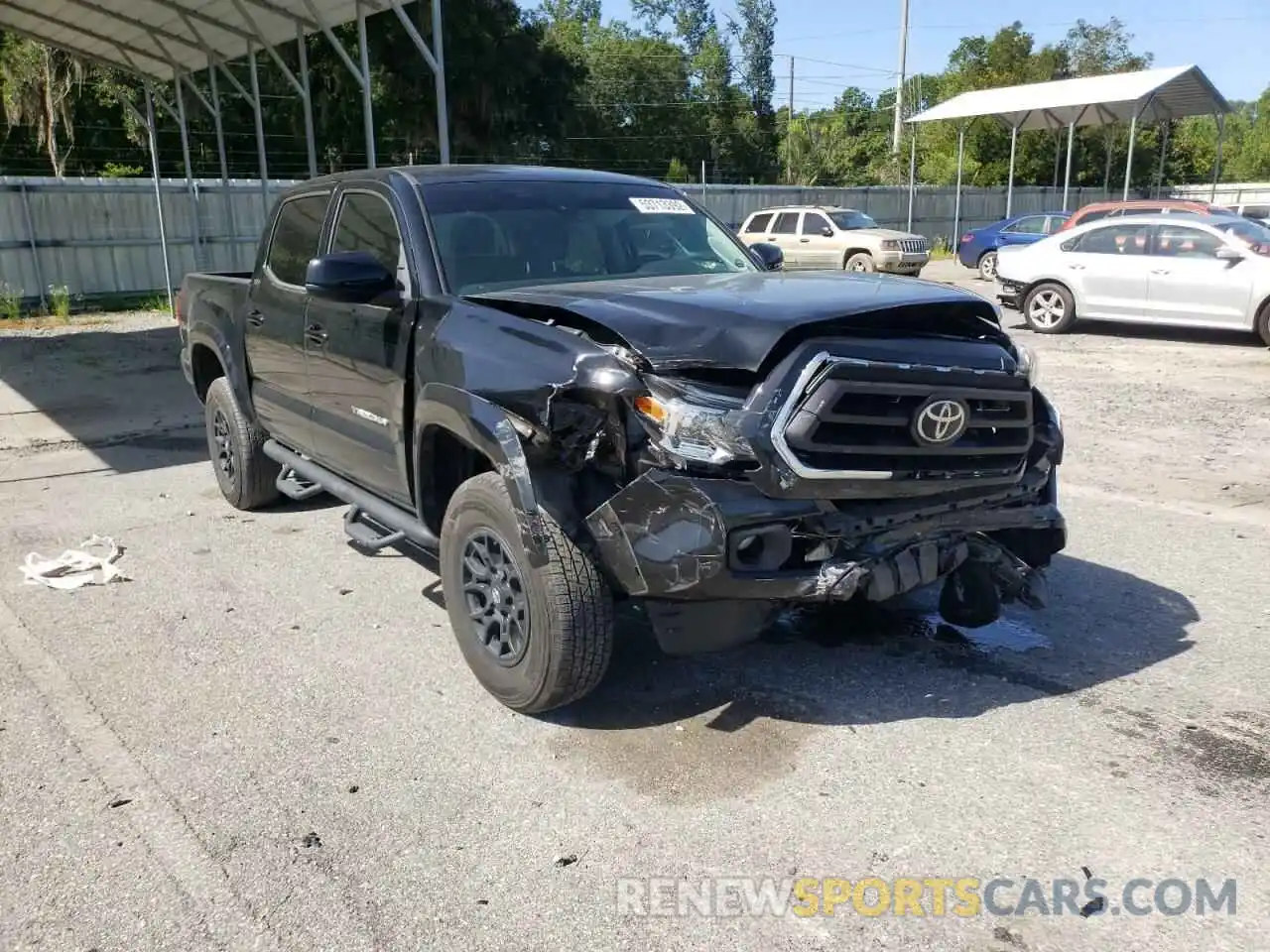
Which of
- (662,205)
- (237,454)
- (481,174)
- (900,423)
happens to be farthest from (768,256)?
(237,454)

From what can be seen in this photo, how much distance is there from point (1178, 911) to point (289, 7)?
14.5 metres

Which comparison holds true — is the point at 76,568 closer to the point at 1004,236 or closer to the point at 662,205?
the point at 662,205

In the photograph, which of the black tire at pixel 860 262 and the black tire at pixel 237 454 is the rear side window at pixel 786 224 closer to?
the black tire at pixel 860 262

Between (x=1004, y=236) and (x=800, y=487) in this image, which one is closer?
(x=800, y=487)

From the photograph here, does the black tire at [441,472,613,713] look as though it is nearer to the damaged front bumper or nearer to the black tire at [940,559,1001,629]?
A: the damaged front bumper

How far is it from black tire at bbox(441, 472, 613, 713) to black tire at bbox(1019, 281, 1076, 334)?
1231cm

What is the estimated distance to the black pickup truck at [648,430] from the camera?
3227mm

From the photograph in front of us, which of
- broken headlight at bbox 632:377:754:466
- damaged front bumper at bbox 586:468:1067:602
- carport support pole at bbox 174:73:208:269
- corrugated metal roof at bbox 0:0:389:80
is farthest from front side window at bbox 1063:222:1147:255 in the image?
carport support pole at bbox 174:73:208:269

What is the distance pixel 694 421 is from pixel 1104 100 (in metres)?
30.1

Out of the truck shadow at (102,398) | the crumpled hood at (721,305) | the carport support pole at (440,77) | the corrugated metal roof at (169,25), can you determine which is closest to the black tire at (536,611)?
the crumpled hood at (721,305)

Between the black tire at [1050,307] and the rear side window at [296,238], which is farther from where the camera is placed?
the black tire at [1050,307]

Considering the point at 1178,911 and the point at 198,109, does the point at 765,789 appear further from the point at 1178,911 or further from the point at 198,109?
the point at 198,109

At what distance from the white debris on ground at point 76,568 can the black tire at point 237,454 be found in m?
0.84

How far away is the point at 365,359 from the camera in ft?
14.8
